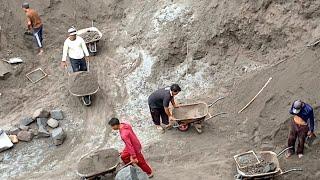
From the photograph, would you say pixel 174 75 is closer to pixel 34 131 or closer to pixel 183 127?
pixel 183 127

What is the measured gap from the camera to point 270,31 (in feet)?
47.1

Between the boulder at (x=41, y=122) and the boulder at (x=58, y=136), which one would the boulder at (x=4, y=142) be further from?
the boulder at (x=58, y=136)

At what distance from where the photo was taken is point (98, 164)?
11.2 metres

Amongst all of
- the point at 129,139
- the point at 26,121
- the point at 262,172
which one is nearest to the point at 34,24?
the point at 26,121

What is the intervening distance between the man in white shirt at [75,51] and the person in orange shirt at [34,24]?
1.71 meters

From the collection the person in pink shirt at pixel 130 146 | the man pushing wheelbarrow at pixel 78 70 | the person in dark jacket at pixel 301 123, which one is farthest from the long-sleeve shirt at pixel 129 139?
the person in dark jacket at pixel 301 123

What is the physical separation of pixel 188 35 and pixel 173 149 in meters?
4.08

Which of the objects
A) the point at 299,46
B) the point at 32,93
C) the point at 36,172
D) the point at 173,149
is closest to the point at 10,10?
the point at 32,93

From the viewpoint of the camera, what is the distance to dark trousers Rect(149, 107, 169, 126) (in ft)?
41.5

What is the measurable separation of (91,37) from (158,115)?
420 cm

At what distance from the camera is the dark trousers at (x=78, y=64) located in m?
14.3

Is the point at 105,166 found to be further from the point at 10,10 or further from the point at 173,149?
the point at 10,10

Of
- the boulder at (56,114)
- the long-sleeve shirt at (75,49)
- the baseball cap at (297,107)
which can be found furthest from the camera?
the long-sleeve shirt at (75,49)

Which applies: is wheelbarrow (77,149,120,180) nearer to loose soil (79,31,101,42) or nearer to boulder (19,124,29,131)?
boulder (19,124,29,131)
